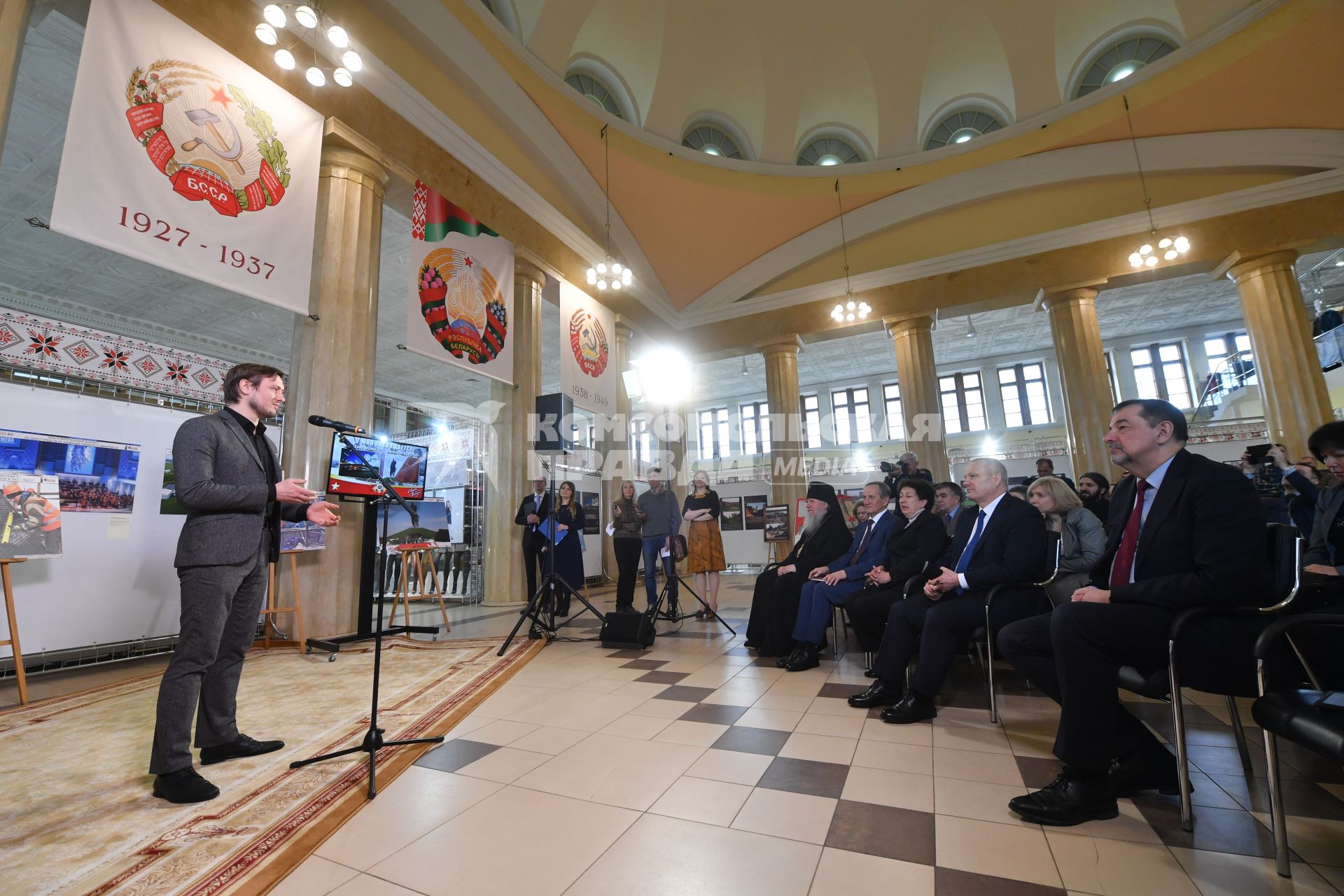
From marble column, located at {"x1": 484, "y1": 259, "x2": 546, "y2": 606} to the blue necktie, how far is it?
5376mm

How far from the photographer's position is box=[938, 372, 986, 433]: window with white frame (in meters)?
19.6

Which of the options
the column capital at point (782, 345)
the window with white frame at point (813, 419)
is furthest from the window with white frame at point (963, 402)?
the column capital at point (782, 345)

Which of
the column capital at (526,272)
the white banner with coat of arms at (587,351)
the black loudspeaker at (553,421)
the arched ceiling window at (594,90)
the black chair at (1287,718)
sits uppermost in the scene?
the arched ceiling window at (594,90)

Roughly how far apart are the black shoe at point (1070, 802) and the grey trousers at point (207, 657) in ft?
8.96

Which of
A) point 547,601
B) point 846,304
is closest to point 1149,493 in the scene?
point 547,601

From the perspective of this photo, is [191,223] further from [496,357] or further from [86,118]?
[496,357]

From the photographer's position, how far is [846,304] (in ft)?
33.2

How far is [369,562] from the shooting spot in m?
4.91

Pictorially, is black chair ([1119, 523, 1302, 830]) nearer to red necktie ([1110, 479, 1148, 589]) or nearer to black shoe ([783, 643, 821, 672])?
red necktie ([1110, 479, 1148, 589])

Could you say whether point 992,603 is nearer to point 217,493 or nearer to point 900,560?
point 900,560

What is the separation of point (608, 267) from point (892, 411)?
49.6ft

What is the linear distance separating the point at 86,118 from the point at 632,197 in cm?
706

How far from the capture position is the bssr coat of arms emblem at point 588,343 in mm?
8398

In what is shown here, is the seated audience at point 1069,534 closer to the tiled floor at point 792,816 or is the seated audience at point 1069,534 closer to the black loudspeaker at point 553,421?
the tiled floor at point 792,816
